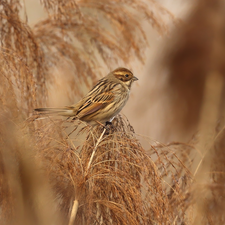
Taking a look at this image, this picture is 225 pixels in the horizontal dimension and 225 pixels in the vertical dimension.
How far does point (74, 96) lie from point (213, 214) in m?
3.53

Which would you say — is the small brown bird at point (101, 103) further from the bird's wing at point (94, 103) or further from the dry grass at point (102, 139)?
the dry grass at point (102, 139)

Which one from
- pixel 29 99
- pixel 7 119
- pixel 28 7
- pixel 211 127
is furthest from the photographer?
pixel 28 7

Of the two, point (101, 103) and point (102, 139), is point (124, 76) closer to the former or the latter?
point (101, 103)

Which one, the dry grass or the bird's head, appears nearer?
the dry grass

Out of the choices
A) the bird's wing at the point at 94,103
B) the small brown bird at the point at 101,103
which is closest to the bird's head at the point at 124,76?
the small brown bird at the point at 101,103

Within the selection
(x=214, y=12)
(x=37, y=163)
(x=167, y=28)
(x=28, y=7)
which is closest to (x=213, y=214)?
(x=37, y=163)

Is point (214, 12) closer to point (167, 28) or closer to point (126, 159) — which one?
point (167, 28)

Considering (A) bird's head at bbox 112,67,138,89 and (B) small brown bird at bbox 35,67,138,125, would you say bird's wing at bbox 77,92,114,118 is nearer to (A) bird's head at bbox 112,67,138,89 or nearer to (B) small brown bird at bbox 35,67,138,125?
(B) small brown bird at bbox 35,67,138,125

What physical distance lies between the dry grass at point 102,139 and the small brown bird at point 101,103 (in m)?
0.28

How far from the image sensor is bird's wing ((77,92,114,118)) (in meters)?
5.59

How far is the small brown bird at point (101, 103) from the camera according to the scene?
5578 mm

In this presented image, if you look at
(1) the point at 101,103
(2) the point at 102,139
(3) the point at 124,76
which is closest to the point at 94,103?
(1) the point at 101,103

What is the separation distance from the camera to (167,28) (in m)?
5.96

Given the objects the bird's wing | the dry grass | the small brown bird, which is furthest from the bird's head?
the bird's wing
